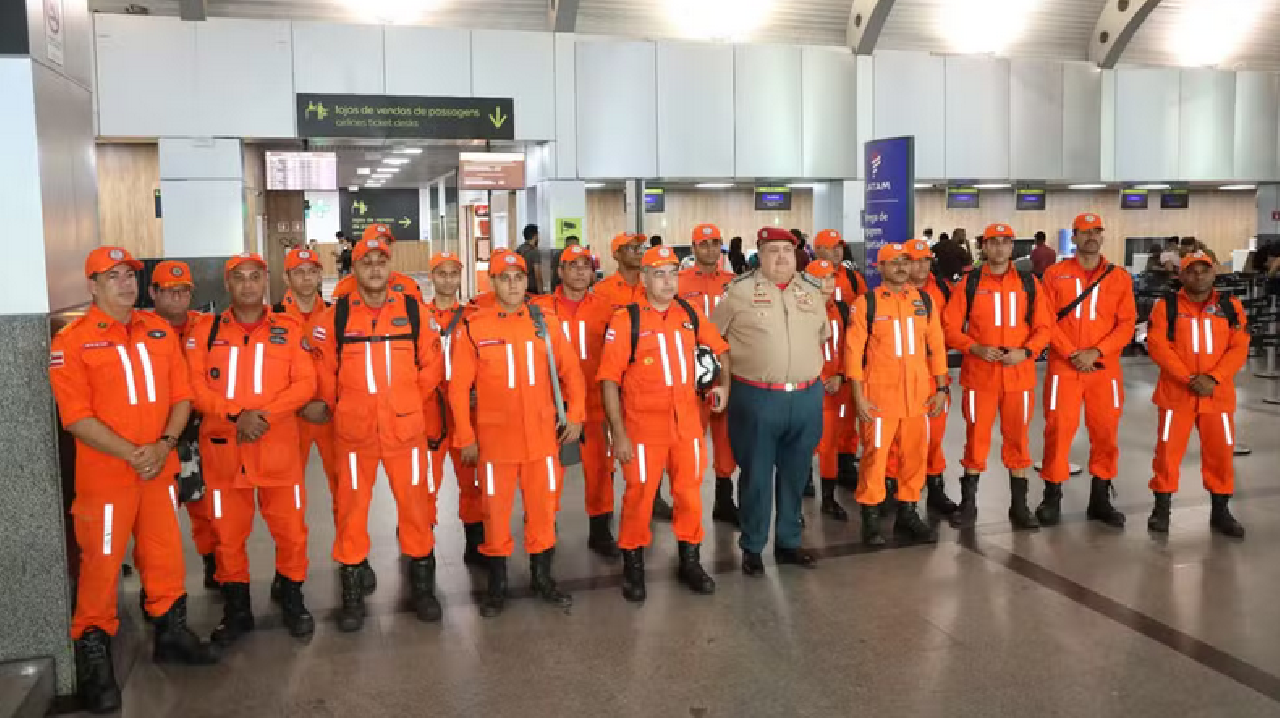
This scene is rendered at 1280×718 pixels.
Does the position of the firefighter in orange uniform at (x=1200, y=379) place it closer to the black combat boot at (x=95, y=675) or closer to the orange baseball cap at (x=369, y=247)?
the orange baseball cap at (x=369, y=247)

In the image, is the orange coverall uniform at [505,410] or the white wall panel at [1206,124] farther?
the white wall panel at [1206,124]

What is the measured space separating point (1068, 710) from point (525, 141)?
12.5 m

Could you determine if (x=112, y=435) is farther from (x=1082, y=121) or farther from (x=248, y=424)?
(x=1082, y=121)

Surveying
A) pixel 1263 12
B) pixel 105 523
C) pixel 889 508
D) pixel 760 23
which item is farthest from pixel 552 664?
pixel 1263 12

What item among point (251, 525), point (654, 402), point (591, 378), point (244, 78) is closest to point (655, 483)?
point (654, 402)

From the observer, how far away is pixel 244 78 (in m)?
13.4

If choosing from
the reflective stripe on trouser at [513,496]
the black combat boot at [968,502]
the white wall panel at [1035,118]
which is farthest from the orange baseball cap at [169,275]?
the white wall panel at [1035,118]

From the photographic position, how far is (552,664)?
4188 millimetres

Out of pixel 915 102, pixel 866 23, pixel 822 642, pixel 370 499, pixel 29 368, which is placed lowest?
pixel 822 642

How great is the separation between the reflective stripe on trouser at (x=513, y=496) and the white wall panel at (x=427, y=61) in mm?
10511

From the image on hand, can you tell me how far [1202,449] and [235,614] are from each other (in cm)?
538

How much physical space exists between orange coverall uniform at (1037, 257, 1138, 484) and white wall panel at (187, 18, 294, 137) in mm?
10838

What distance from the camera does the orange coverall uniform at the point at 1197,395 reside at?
5.86 metres

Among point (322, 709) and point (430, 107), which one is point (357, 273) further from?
point (430, 107)
